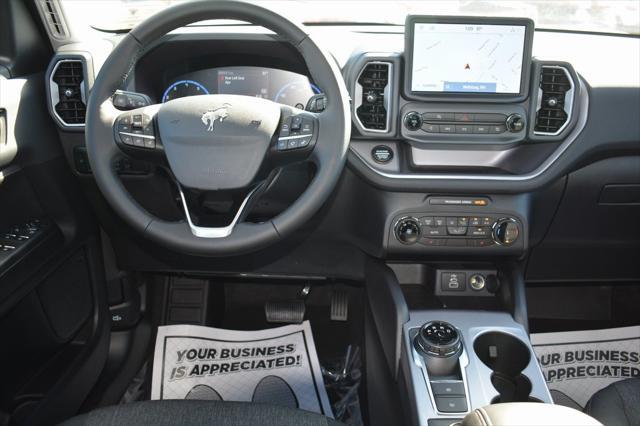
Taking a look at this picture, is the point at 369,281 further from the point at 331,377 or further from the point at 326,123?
the point at 326,123

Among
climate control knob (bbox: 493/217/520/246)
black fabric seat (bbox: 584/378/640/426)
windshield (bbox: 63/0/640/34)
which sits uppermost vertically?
windshield (bbox: 63/0/640/34)

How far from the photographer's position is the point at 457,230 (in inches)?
60.7

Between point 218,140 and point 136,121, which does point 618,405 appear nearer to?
point 218,140

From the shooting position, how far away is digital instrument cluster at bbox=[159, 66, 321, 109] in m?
1.58

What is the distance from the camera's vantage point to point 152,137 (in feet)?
3.97

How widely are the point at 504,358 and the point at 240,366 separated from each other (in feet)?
2.55

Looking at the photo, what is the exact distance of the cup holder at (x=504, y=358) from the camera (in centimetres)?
148

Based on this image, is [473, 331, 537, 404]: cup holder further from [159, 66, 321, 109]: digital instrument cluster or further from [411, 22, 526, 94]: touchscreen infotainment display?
[159, 66, 321, 109]: digital instrument cluster

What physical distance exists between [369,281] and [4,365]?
0.97 metres

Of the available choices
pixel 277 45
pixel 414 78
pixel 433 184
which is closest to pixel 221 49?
pixel 277 45

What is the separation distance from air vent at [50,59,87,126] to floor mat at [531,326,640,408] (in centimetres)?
146

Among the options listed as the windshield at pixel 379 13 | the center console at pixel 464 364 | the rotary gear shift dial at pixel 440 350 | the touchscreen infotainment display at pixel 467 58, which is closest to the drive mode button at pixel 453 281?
the center console at pixel 464 364

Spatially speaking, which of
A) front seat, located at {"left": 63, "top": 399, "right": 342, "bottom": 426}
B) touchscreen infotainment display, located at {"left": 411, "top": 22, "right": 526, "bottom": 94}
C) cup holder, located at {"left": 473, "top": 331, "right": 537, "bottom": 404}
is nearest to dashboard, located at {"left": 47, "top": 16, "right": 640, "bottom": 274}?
touchscreen infotainment display, located at {"left": 411, "top": 22, "right": 526, "bottom": 94}

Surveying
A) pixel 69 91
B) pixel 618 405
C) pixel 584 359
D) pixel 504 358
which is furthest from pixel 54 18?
pixel 584 359
